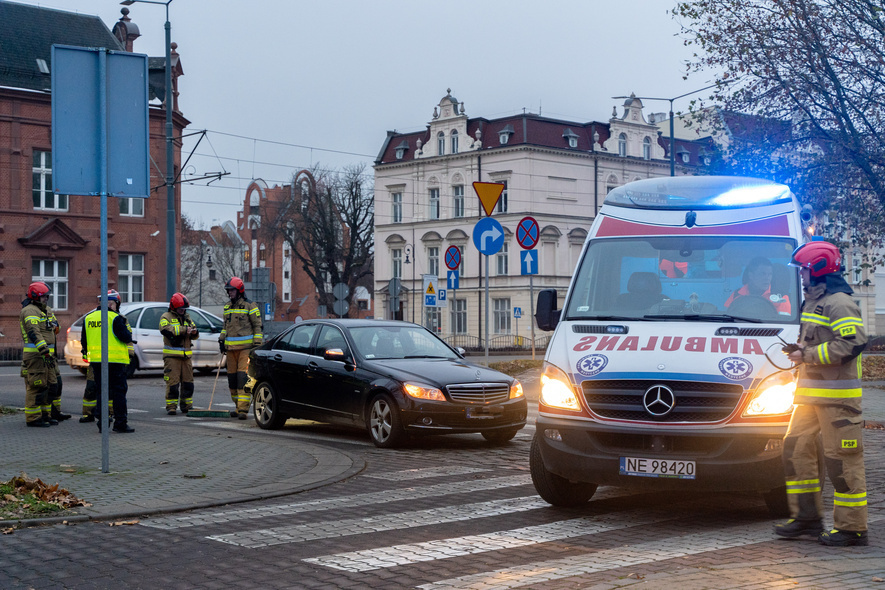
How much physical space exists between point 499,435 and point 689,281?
4.65 metres

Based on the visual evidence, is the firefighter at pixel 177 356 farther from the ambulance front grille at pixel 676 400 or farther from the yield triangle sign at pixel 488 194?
the ambulance front grille at pixel 676 400

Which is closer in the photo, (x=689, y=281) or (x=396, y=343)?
(x=689, y=281)

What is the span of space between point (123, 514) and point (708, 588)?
4352 millimetres

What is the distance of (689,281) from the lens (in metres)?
8.12

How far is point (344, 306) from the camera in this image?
40.8 metres

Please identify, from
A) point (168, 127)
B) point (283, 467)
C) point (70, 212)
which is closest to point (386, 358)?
point (283, 467)

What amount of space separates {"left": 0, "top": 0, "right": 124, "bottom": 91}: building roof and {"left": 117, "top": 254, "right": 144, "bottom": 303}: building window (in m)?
7.71

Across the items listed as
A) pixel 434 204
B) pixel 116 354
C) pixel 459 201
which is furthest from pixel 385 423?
pixel 434 204

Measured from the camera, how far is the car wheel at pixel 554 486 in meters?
7.75

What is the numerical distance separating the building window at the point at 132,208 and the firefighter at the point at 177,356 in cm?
2855

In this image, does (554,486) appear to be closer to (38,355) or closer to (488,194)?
(38,355)

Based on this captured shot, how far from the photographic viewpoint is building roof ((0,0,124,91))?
41719 millimetres

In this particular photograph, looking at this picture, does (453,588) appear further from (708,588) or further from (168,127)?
(168,127)

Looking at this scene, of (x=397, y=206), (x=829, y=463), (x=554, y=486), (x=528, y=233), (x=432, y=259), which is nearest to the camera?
(x=829, y=463)
